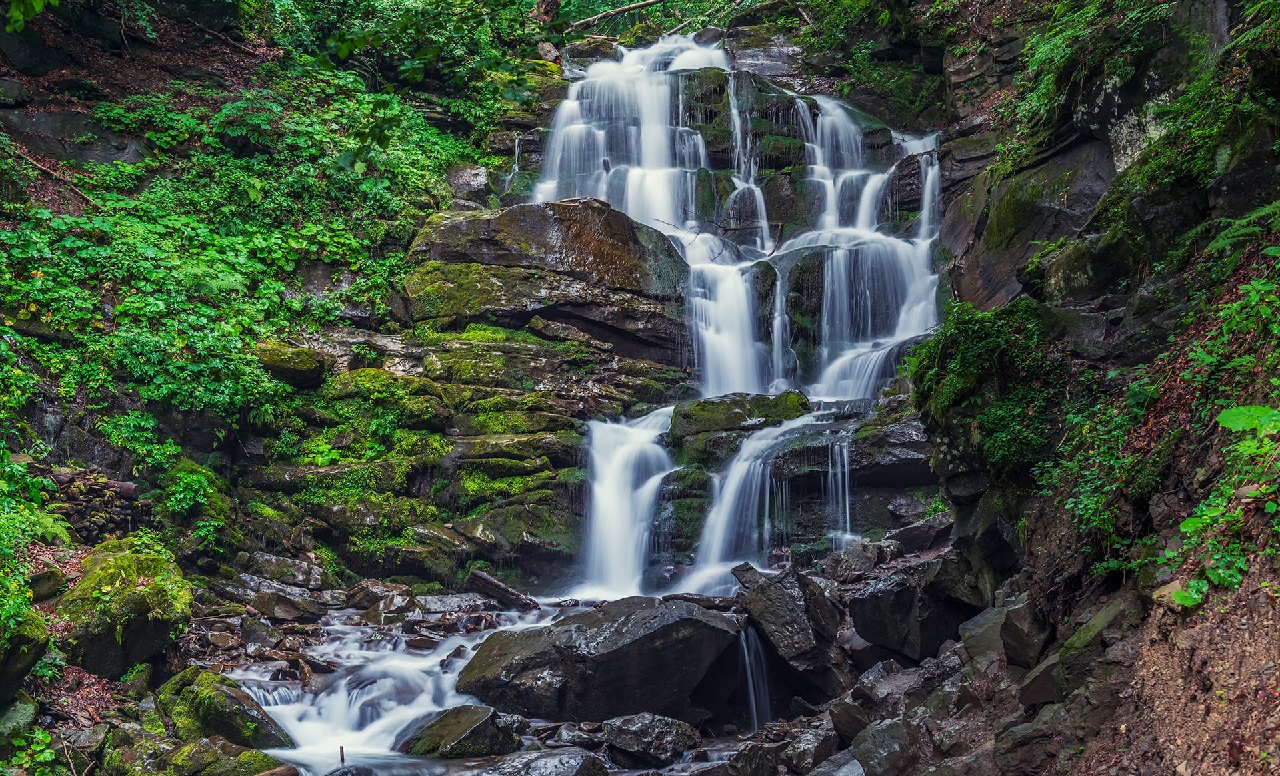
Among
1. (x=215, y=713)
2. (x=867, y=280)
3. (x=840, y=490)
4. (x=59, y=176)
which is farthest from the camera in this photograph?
(x=867, y=280)

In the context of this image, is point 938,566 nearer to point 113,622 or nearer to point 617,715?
point 617,715

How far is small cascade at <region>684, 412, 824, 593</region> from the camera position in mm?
11977

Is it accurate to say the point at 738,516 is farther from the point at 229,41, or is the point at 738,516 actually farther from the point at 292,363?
the point at 229,41

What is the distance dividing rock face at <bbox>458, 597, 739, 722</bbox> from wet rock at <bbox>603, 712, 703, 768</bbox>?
51cm

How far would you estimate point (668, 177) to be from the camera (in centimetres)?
2003

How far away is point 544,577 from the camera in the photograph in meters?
12.1

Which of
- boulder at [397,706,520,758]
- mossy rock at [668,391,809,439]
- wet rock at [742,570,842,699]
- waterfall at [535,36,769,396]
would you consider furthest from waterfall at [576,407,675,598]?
boulder at [397,706,520,758]

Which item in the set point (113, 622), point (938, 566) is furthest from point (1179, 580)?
point (113, 622)

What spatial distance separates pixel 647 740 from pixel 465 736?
5.37ft

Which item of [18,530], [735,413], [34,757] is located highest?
[735,413]

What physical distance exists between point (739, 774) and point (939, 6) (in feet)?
57.5

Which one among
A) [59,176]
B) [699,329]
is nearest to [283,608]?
[59,176]

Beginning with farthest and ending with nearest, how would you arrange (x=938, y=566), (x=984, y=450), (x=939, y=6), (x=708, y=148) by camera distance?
(x=708, y=148) < (x=939, y=6) < (x=938, y=566) < (x=984, y=450)

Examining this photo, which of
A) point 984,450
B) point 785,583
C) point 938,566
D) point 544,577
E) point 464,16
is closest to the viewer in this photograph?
point 464,16
